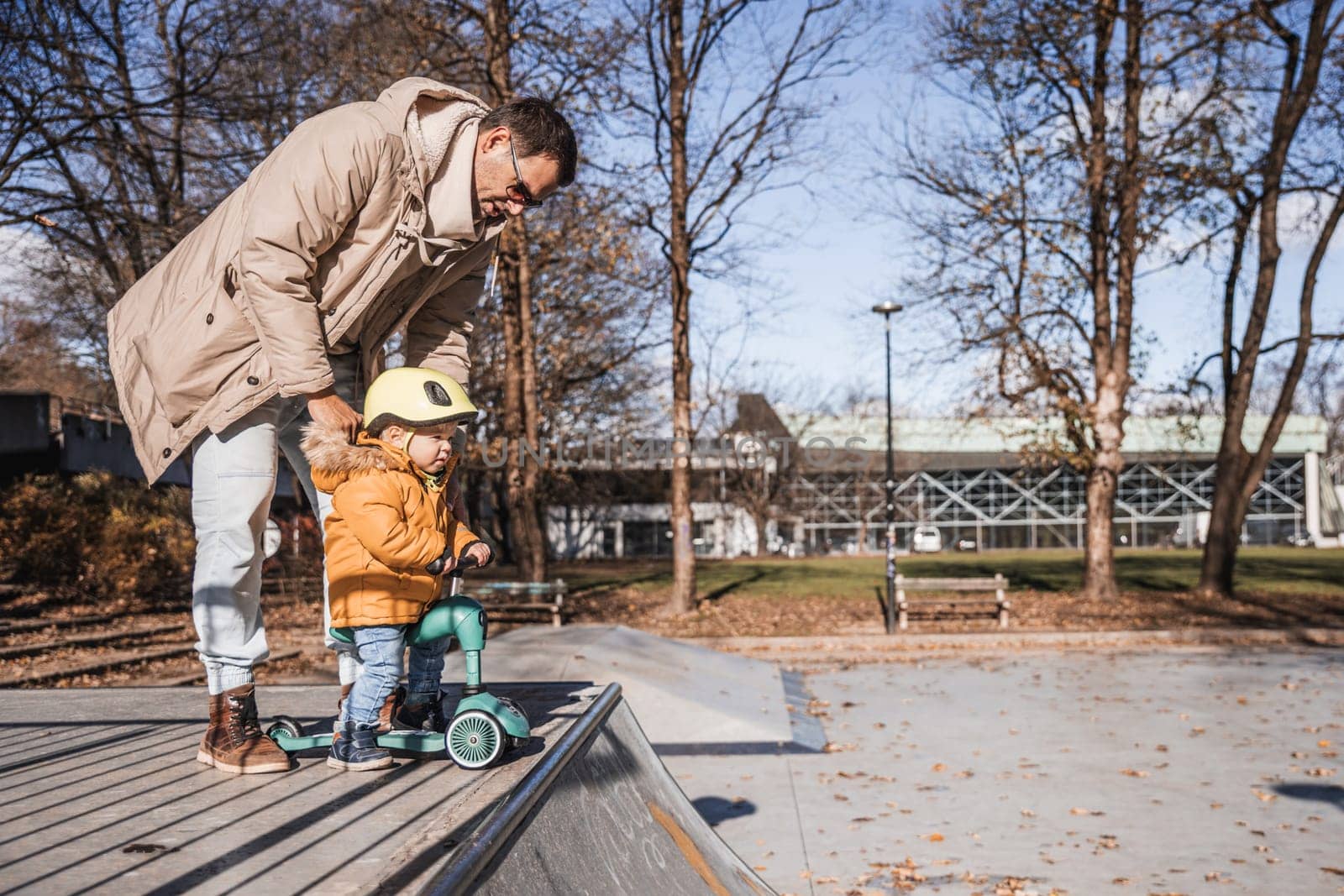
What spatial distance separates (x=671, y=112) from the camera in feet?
67.2

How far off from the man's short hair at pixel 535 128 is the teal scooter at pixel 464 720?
1.33 metres

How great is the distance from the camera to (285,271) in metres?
3.44

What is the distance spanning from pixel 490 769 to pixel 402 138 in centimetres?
198

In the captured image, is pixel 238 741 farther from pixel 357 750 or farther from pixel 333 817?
pixel 333 817

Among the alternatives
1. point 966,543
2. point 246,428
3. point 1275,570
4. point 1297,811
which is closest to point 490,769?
point 246,428

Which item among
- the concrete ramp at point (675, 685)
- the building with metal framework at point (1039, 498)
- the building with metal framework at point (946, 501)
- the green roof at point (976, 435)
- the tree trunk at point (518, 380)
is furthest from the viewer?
the building with metal framework at point (1039, 498)

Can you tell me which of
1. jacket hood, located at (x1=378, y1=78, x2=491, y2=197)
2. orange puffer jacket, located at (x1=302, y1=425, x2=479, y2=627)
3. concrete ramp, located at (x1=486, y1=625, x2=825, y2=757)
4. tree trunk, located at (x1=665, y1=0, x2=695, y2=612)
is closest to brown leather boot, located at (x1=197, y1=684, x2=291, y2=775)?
orange puffer jacket, located at (x1=302, y1=425, x2=479, y2=627)

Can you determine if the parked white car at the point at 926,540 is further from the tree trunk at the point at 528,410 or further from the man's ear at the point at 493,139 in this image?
the man's ear at the point at 493,139

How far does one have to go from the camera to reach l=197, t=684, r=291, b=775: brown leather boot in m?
3.49

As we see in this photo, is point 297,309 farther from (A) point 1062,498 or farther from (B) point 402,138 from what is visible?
(A) point 1062,498

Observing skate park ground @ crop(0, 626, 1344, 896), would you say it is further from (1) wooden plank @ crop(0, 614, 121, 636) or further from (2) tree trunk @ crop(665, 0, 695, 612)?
(1) wooden plank @ crop(0, 614, 121, 636)

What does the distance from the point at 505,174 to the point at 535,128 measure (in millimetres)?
178

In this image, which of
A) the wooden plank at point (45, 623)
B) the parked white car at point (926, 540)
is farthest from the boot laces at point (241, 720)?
the parked white car at point (926, 540)

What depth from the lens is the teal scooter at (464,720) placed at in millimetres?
3512
